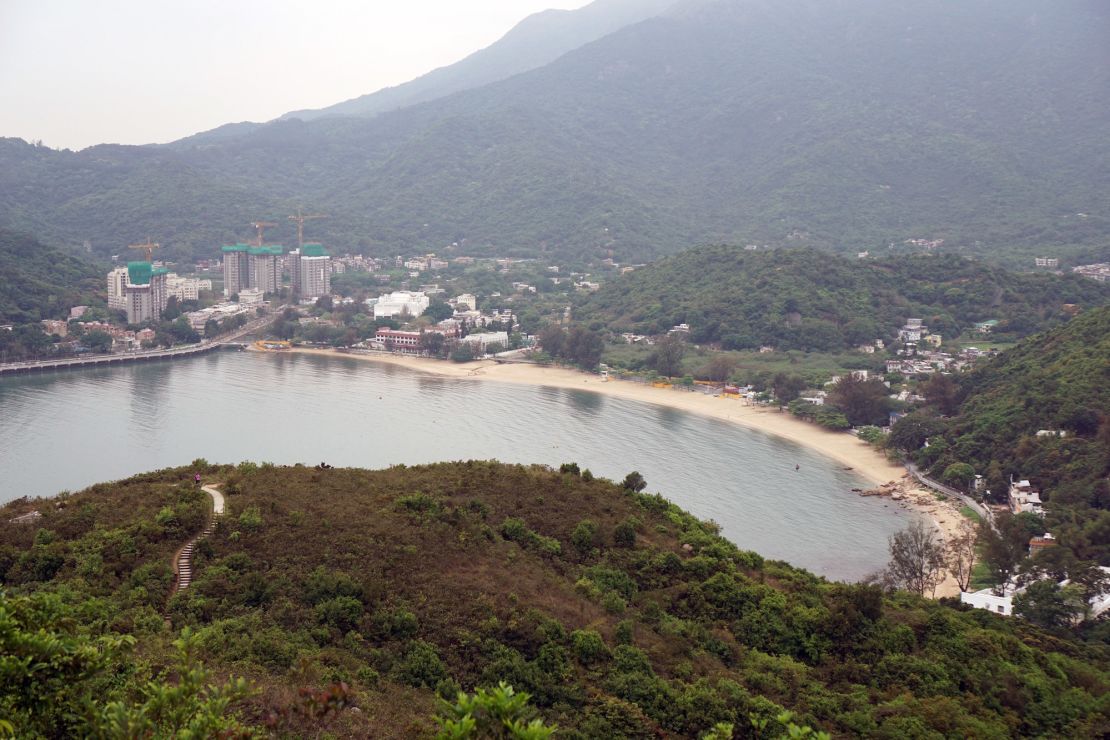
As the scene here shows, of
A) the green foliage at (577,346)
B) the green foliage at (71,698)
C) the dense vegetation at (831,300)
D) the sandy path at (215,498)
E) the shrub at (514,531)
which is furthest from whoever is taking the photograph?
the dense vegetation at (831,300)

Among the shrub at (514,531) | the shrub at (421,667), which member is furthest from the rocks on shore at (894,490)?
the shrub at (421,667)

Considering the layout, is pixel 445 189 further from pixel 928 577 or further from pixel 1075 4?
pixel 928 577

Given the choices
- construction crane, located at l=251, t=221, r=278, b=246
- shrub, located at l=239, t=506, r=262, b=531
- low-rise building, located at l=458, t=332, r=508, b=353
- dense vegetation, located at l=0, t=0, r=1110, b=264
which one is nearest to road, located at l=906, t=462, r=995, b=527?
shrub, located at l=239, t=506, r=262, b=531

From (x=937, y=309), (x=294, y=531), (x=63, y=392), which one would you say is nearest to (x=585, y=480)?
(x=294, y=531)

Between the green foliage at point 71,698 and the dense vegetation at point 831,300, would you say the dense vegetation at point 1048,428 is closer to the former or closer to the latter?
the dense vegetation at point 831,300

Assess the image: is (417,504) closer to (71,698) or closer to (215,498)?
(215,498)

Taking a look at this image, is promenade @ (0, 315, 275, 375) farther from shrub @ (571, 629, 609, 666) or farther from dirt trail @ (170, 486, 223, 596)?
shrub @ (571, 629, 609, 666)

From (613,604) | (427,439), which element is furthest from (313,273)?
(613,604)
